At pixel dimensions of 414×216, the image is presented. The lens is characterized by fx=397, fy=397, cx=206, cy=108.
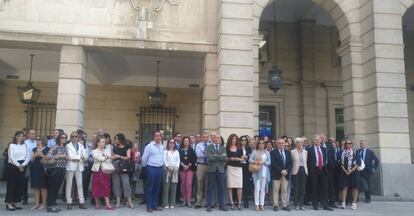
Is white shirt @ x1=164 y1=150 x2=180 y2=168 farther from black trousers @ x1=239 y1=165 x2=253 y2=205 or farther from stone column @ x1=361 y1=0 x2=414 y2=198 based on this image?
stone column @ x1=361 y1=0 x2=414 y2=198

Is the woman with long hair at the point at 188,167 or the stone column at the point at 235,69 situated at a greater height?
the stone column at the point at 235,69

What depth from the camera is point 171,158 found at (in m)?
9.50

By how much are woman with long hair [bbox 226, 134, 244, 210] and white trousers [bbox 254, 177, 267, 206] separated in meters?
0.37

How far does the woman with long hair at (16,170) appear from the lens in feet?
29.2

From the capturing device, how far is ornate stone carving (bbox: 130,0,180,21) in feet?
39.5

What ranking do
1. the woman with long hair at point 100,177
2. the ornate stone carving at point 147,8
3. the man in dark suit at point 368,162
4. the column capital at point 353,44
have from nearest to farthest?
the woman with long hair at point 100,177 → the man in dark suit at point 368,162 → the ornate stone carving at point 147,8 → the column capital at point 353,44

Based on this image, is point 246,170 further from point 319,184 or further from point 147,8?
point 147,8

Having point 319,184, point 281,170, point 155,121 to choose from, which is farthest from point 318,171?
point 155,121

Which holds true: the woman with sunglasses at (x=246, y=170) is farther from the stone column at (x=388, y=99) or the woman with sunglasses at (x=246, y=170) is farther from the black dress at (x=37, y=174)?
the black dress at (x=37, y=174)

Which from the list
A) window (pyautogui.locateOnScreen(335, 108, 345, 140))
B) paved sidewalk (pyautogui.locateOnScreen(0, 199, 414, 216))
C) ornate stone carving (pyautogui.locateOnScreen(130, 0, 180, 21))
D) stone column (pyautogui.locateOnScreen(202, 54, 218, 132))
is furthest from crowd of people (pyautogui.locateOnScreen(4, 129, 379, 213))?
window (pyautogui.locateOnScreen(335, 108, 345, 140))

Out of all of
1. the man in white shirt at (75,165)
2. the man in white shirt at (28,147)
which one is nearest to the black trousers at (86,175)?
the man in white shirt at (75,165)

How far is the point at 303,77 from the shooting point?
16297 millimetres

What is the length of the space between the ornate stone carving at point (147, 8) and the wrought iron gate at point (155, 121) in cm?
591

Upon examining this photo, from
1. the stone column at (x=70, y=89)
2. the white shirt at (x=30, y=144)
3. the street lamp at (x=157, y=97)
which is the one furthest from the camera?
the street lamp at (x=157, y=97)
